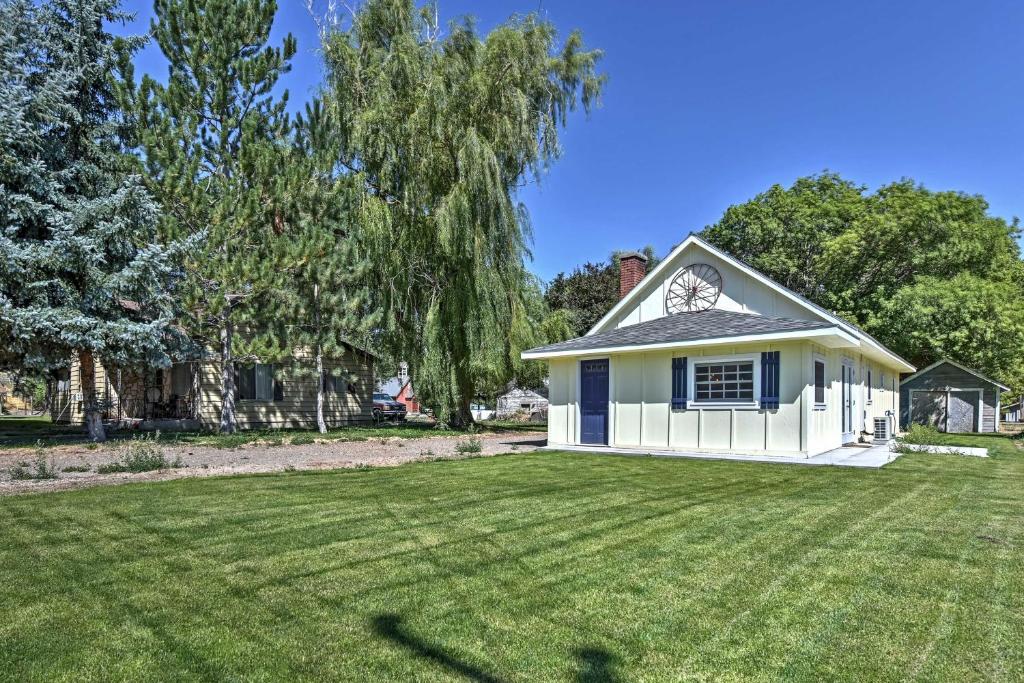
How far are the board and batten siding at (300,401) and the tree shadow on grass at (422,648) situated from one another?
17.1 m

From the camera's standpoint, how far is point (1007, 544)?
5.09 m

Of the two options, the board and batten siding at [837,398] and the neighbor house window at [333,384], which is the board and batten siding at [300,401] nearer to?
the neighbor house window at [333,384]

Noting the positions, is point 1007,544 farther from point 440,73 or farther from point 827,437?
point 440,73

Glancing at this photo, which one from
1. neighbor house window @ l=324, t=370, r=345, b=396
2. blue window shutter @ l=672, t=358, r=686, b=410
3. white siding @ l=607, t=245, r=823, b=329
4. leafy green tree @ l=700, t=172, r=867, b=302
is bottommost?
neighbor house window @ l=324, t=370, r=345, b=396

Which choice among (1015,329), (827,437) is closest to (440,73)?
(827,437)

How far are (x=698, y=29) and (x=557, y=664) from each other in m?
16.2

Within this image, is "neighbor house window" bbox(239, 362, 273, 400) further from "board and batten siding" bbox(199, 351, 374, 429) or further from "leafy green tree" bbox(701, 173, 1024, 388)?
"leafy green tree" bbox(701, 173, 1024, 388)

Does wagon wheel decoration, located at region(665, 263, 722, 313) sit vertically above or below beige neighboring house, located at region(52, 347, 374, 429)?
above

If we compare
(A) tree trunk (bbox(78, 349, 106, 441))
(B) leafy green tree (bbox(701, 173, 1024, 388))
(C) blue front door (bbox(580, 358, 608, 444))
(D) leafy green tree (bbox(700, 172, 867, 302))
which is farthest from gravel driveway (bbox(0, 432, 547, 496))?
(D) leafy green tree (bbox(700, 172, 867, 302))

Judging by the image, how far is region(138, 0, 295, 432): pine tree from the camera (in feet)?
52.1

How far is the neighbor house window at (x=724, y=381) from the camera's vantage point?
40.4 ft

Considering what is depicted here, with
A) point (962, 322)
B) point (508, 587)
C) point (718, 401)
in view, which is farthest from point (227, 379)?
point (962, 322)

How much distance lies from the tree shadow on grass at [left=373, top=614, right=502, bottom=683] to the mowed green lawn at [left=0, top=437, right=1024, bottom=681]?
2 centimetres

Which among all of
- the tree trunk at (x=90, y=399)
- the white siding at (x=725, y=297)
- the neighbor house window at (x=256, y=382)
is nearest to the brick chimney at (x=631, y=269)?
the white siding at (x=725, y=297)
